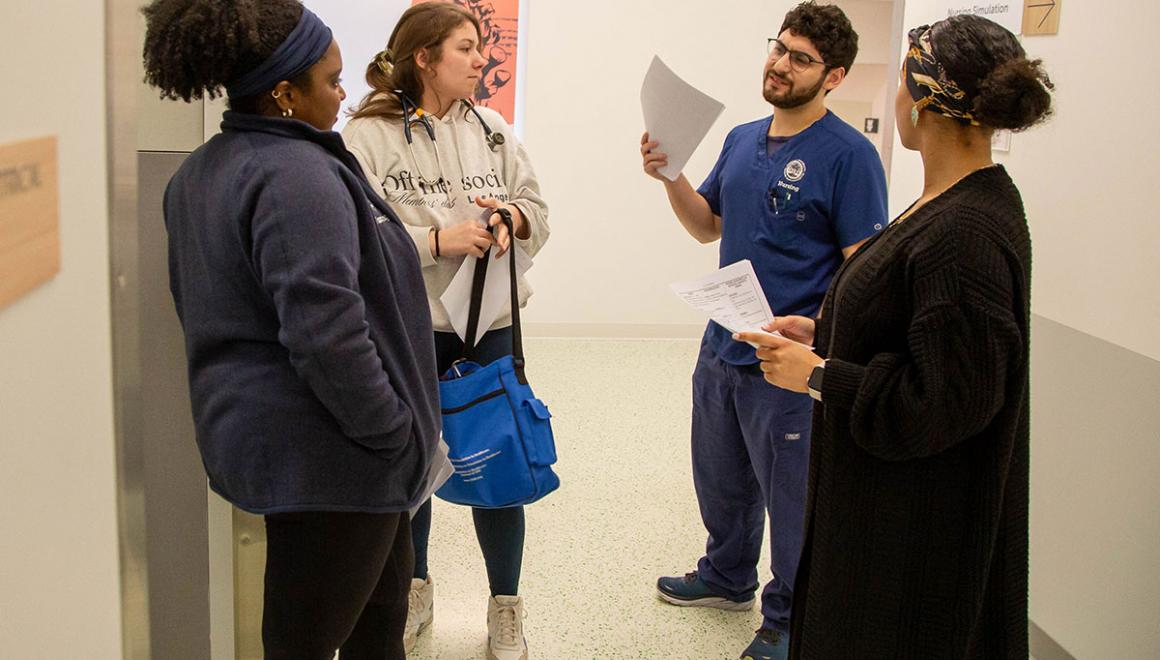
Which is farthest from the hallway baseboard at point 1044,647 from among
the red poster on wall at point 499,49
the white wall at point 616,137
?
the red poster on wall at point 499,49

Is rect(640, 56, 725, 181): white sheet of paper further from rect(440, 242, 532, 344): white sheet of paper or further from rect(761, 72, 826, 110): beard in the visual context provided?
rect(440, 242, 532, 344): white sheet of paper

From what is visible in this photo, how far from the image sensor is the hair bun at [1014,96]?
139 centimetres

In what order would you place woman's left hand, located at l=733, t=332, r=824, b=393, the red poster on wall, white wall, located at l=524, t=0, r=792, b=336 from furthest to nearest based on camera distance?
→ 1. white wall, located at l=524, t=0, r=792, b=336
2. the red poster on wall
3. woman's left hand, located at l=733, t=332, r=824, b=393

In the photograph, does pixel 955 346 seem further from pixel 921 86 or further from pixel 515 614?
pixel 515 614

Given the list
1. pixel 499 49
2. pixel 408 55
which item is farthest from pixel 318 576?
pixel 499 49

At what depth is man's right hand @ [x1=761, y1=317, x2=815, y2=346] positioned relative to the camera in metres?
2.05

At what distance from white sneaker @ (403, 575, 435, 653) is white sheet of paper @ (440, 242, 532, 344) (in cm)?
73

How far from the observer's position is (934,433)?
4.63 feet

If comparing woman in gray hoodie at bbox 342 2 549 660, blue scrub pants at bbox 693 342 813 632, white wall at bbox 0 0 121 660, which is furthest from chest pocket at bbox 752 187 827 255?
white wall at bbox 0 0 121 660

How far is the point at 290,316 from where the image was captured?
1355mm

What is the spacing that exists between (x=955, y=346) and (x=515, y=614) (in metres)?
1.44

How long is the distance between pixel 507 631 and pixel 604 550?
2.33 feet

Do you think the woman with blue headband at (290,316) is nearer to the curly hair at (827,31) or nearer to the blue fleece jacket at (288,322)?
the blue fleece jacket at (288,322)

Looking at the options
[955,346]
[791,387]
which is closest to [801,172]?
[791,387]
